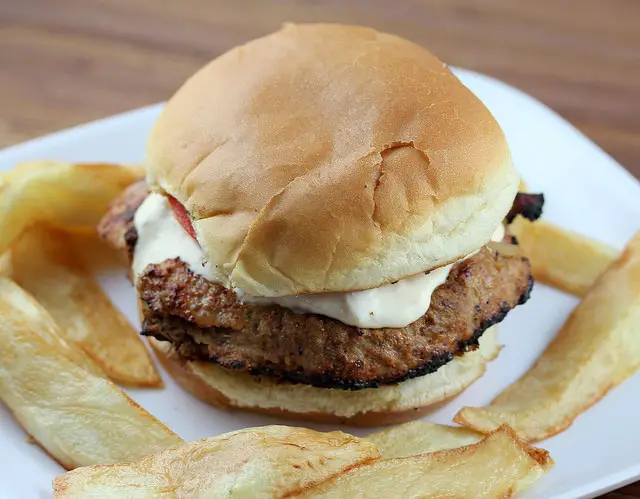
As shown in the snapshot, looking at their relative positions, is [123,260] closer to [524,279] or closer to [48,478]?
[48,478]

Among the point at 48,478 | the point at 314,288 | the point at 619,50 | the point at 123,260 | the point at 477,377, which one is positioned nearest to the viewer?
the point at 314,288

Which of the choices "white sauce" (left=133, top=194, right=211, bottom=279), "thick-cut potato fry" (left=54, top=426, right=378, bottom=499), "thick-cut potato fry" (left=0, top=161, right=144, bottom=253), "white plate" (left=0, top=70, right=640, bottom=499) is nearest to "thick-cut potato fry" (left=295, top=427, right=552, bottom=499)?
"thick-cut potato fry" (left=54, top=426, right=378, bottom=499)

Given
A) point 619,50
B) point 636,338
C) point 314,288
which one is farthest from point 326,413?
point 619,50

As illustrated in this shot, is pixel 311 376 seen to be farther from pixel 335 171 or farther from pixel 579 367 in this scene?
pixel 579 367

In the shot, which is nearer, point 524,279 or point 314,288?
point 314,288

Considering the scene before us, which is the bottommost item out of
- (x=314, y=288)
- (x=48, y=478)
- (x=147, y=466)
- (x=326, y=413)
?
(x=48, y=478)

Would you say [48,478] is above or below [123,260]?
below
